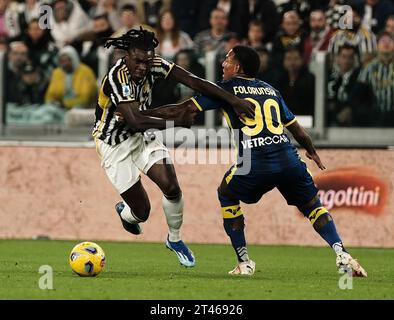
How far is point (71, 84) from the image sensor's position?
16938 mm

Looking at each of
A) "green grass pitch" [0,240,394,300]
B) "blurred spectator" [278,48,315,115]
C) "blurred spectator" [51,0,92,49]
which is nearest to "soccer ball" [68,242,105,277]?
Answer: "green grass pitch" [0,240,394,300]

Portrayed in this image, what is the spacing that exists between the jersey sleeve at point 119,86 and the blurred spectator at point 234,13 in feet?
20.5

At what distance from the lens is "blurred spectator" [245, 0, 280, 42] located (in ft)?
56.1

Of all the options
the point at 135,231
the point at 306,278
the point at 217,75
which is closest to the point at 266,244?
the point at 217,75

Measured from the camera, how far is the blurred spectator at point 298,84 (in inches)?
631

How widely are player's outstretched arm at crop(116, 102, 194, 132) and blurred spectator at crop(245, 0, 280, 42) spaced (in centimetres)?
629

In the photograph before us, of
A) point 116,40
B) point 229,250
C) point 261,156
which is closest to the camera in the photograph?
point 261,156

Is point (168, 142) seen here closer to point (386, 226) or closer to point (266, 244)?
point (266, 244)

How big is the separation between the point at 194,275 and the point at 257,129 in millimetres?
1568

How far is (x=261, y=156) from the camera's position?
1055 cm

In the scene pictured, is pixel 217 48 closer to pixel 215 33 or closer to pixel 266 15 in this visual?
pixel 215 33

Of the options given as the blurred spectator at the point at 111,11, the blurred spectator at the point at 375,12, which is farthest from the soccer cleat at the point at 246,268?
the blurred spectator at the point at 111,11

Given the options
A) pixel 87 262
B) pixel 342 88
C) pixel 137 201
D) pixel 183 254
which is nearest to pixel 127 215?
pixel 137 201

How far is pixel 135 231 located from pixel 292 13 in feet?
18.5
